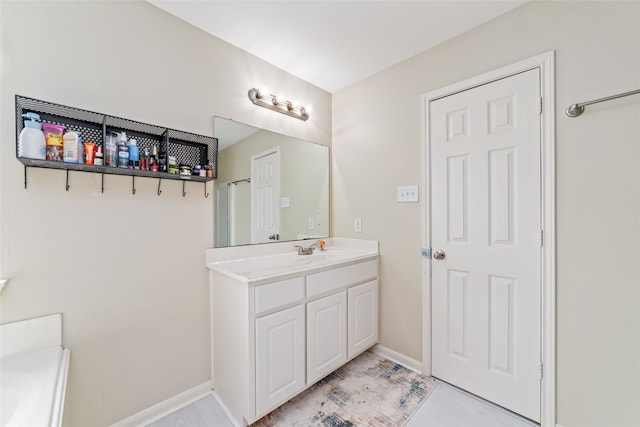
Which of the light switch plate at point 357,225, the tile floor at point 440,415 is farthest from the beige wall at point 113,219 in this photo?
Result: the light switch plate at point 357,225

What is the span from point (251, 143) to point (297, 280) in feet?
3.50

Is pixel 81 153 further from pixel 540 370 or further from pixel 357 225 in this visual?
pixel 540 370

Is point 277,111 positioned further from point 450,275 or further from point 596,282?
point 596,282

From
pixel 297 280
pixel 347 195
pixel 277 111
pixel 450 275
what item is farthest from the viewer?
pixel 347 195

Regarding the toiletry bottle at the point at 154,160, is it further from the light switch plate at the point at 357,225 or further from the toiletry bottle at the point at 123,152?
the light switch plate at the point at 357,225

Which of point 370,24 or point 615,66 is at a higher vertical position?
point 370,24

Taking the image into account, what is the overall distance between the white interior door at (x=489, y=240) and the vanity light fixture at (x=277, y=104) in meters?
1.06

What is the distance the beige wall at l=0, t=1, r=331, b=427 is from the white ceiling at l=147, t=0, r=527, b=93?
0.56ft

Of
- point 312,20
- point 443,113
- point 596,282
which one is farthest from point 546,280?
point 312,20

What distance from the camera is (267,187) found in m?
2.07

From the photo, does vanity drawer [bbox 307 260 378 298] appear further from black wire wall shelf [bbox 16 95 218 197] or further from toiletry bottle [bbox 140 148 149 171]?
toiletry bottle [bbox 140 148 149 171]

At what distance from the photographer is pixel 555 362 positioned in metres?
1.40

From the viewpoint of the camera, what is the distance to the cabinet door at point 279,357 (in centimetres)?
141

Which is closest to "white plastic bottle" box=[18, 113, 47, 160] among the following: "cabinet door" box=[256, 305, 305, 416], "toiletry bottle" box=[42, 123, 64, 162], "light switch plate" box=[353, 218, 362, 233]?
"toiletry bottle" box=[42, 123, 64, 162]
